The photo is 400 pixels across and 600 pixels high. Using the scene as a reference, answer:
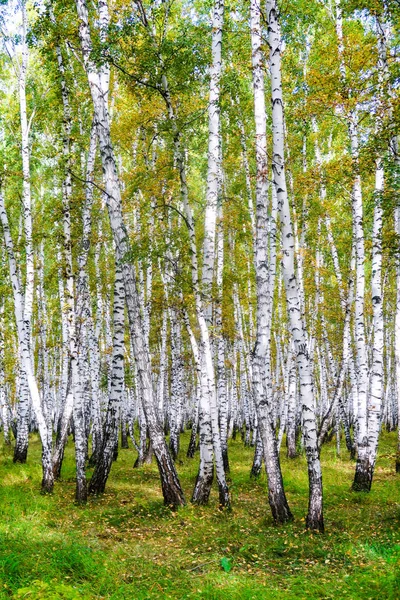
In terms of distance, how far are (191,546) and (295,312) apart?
440cm

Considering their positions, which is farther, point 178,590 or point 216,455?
point 216,455

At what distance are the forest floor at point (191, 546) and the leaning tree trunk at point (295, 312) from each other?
Answer: 0.65 metres

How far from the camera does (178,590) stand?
5.46m

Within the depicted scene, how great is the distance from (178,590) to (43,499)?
5358 millimetres

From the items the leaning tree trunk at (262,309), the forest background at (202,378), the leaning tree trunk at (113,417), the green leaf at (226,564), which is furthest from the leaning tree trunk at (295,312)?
the leaning tree trunk at (113,417)

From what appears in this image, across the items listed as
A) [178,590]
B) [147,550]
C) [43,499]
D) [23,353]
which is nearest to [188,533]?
[147,550]

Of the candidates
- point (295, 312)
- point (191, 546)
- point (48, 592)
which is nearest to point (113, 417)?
point (191, 546)

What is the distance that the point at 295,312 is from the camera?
26.3ft

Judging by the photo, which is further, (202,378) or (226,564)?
(202,378)

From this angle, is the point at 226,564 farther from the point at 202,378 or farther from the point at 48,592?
the point at 202,378

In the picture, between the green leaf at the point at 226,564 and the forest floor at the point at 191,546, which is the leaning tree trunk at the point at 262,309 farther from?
the green leaf at the point at 226,564

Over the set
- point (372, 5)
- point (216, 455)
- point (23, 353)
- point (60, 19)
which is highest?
point (60, 19)

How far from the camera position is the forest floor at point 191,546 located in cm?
538

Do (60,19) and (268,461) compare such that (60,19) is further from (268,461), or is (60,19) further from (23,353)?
(268,461)
